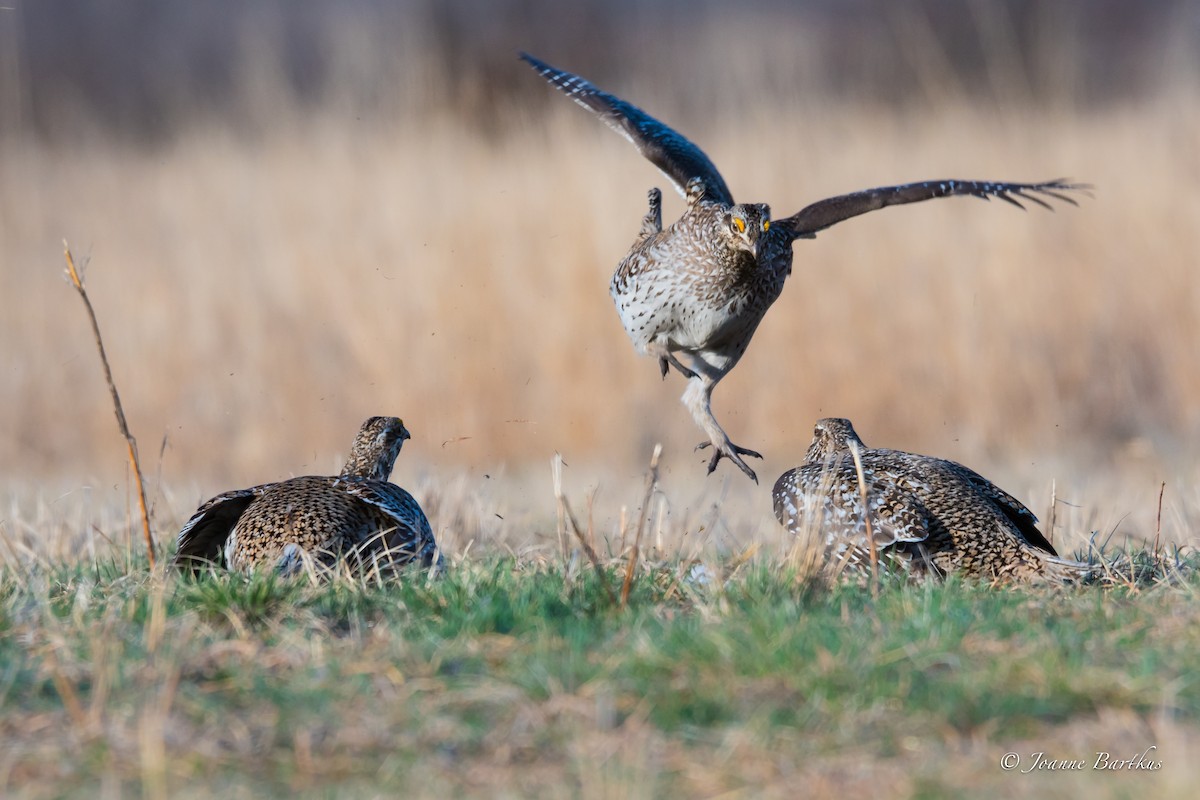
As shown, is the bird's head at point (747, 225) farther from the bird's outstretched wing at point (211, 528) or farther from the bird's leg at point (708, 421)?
the bird's outstretched wing at point (211, 528)

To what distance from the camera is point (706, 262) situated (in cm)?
665

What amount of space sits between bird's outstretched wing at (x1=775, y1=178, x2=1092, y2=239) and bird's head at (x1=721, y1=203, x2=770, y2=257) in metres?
0.38

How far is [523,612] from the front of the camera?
4375 millimetres

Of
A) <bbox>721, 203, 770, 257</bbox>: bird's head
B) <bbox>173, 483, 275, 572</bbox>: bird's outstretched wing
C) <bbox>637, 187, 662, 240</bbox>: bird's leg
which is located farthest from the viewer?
<bbox>637, 187, 662, 240</bbox>: bird's leg

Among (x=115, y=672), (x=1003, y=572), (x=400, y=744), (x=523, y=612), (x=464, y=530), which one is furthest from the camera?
(x=464, y=530)

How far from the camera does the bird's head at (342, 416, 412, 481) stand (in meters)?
6.64

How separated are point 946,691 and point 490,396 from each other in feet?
27.0

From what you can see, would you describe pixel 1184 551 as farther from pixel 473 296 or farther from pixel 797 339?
pixel 473 296

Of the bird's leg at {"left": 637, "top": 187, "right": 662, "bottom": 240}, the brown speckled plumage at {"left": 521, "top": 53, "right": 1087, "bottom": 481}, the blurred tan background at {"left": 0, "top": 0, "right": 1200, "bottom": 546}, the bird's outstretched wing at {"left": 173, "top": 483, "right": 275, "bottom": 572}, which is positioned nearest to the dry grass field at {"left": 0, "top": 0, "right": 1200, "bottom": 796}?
the blurred tan background at {"left": 0, "top": 0, "right": 1200, "bottom": 546}

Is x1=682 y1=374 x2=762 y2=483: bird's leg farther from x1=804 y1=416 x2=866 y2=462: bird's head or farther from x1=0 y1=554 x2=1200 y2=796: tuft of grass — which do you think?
x1=0 y1=554 x2=1200 y2=796: tuft of grass

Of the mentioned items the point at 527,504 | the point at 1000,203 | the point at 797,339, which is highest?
the point at 1000,203

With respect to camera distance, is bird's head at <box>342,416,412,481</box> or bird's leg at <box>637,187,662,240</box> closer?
bird's head at <box>342,416,412,481</box>

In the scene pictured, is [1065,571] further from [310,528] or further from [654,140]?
[654,140]

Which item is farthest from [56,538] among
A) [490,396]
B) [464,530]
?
[490,396]
